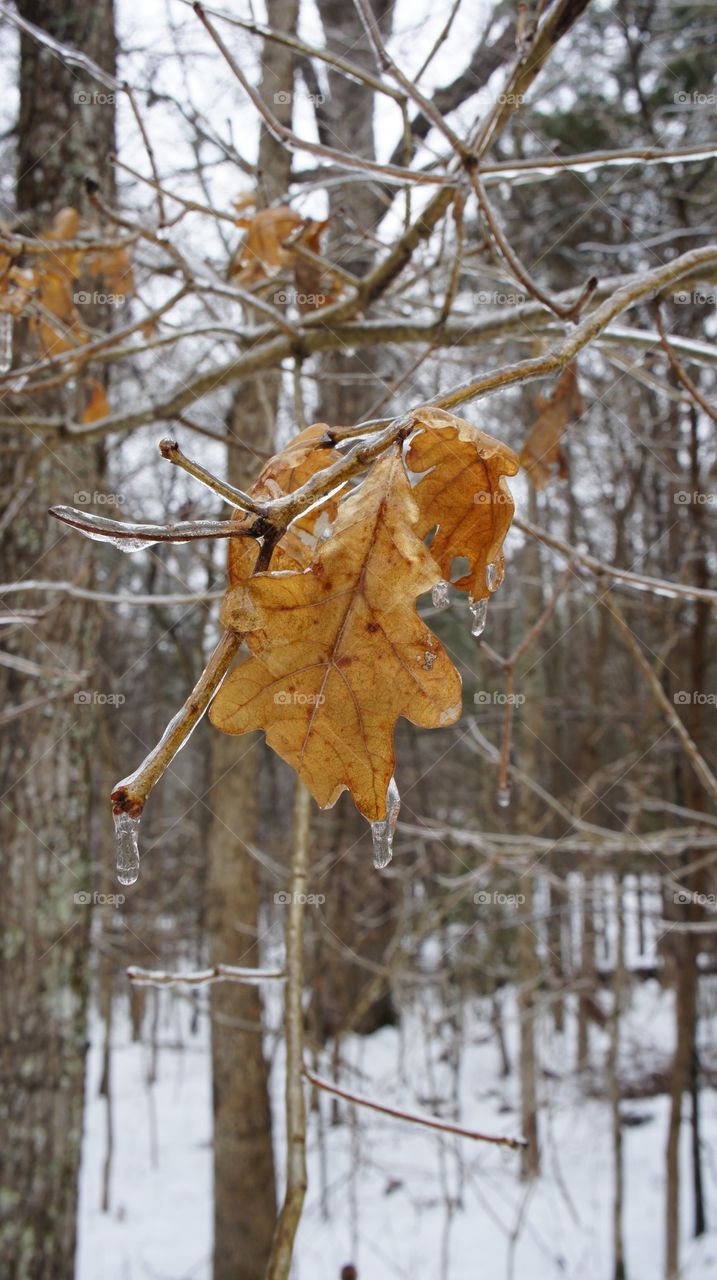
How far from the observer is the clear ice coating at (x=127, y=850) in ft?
1.25

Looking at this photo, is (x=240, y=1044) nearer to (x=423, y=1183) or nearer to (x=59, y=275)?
(x=423, y=1183)

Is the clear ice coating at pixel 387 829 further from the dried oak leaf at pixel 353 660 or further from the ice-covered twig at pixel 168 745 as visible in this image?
the ice-covered twig at pixel 168 745

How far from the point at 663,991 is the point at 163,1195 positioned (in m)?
6.80

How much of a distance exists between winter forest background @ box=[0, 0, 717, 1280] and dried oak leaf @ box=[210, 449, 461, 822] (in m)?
0.09

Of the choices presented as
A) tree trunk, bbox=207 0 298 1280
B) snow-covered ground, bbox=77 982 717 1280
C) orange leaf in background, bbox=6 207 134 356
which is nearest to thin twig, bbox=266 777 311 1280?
orange leaf in background, bbox=6 207 134 356

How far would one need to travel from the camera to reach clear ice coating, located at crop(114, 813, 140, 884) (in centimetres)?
38

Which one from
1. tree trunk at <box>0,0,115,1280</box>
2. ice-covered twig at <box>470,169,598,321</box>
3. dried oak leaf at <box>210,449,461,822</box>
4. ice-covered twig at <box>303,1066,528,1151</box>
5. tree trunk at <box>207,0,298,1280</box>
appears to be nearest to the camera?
dried oak leaf at <box>210,449,461,822</box>

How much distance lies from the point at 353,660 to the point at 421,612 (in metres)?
2.63

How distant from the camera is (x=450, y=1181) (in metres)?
7.33

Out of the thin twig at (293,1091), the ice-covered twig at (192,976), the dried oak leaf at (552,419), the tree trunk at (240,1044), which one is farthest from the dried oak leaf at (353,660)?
the tree trunk at (240,1044)

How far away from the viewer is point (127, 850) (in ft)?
1.34

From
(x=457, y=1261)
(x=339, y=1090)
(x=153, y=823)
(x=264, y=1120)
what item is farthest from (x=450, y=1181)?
(x=339, y=1090)

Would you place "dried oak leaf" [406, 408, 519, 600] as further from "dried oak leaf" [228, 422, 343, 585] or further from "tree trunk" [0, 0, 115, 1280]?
"tree trunk" [0, 0, 115, 1280]

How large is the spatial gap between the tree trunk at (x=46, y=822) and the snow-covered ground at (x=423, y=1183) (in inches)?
73.0
